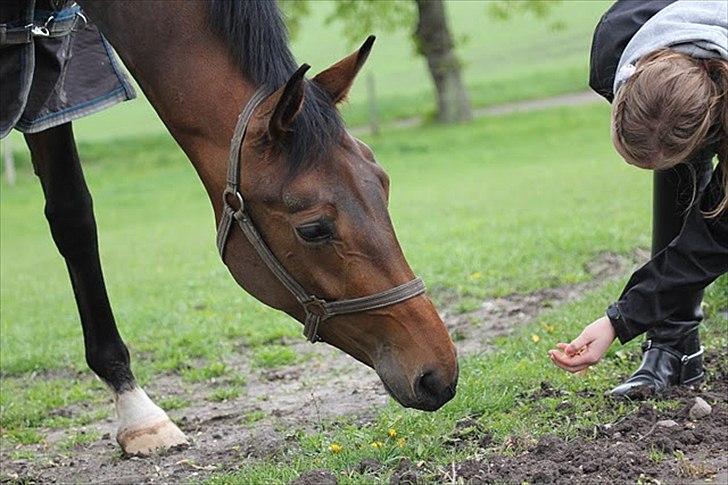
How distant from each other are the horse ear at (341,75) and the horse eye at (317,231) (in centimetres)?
41

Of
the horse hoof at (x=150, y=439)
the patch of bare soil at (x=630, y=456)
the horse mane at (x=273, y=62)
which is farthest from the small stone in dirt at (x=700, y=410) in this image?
Result: the horse hoof at (x=150, y=439)

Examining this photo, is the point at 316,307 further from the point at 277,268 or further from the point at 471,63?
the point at 471,63

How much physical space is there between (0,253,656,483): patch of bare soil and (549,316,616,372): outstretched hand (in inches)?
29.9

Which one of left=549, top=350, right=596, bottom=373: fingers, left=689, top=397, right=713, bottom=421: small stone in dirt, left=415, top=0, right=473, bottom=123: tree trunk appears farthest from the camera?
left=415, top=0, right=473, bottom=123: tree trunk

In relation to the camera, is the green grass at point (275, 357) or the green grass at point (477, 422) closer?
the green grass at point (477, 422)

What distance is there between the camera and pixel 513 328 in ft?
19.3

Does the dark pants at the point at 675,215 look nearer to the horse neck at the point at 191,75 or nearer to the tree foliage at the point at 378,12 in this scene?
the horse neck at the point at 191,75

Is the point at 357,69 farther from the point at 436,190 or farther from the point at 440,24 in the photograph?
the point at 440,24

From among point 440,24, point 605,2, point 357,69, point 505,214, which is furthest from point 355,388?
point 605,2

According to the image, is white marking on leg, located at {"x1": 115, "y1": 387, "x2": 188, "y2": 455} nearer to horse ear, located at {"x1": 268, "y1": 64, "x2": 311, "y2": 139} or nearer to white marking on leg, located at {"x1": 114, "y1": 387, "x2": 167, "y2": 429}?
white marking on leg, located at {"x1": 114, "y1": 387, "x2": 167, "y2": 429}

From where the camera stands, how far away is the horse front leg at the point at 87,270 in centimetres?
445

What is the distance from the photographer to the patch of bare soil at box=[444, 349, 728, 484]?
308 centimetres

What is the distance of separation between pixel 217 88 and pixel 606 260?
16.2ft

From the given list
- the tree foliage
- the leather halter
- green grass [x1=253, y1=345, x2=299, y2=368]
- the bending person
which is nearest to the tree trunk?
the tree foliage
